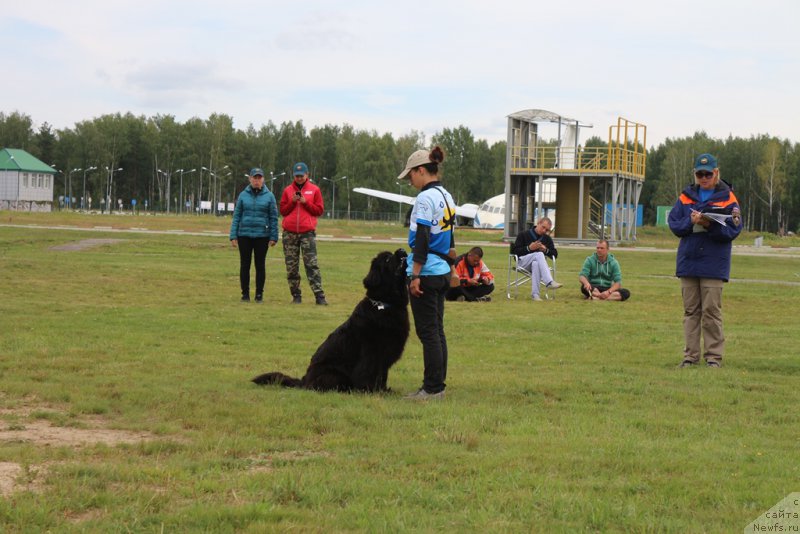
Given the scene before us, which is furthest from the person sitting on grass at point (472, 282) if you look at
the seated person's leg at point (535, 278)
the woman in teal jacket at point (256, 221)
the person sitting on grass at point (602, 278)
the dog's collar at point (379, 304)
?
the dog's collar at point (379, 304)

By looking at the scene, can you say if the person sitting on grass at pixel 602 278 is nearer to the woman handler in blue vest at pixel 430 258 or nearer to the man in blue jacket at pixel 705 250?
the man in blue jacket at pixel 705 250

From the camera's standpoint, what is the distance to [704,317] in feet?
31.8

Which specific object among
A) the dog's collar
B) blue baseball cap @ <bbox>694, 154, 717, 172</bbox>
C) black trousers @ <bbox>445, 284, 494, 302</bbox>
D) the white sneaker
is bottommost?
the white sneaker

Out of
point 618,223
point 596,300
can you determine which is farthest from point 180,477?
point 618,223

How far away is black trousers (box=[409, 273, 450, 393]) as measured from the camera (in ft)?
24.5

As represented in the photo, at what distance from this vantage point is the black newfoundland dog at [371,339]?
7500mm

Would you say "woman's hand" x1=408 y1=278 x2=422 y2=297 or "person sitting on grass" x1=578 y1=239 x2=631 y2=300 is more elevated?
"woman's hand" x1=408 y1=278 x2=422 y2=297

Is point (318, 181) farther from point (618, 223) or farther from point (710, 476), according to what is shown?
point (710, 476)

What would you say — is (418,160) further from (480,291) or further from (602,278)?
(602,278)

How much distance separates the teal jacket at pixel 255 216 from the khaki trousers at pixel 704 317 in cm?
691

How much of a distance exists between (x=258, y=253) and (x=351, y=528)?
1103cm

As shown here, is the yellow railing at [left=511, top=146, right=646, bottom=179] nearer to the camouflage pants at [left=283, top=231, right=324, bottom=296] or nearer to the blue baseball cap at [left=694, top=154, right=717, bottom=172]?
Result: the camouflage pants at [left=283, top=231, right=324, bottom=296]

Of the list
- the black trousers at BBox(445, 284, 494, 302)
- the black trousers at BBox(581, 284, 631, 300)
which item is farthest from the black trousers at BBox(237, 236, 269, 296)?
the black trousers at BBox(581, 284, 631, 300)

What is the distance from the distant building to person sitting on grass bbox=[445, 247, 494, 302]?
349ft
